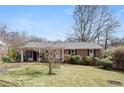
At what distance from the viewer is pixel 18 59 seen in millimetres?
13898

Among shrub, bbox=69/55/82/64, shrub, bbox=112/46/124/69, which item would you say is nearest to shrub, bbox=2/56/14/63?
shrub, bbox=69/55/82/64

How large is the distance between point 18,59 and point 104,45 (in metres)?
5.49

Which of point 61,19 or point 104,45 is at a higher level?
point 61,19

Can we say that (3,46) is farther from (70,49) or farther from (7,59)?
(70,49)

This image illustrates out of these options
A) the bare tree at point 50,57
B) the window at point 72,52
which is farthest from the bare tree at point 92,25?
the bare tree at point 50,57

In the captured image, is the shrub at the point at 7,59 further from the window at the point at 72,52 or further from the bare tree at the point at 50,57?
the bare tree at the point at 50,57

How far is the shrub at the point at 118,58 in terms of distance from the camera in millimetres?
10172

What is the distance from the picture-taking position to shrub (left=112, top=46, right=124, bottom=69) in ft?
33.4

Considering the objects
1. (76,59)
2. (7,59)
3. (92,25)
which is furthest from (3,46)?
(92,25)

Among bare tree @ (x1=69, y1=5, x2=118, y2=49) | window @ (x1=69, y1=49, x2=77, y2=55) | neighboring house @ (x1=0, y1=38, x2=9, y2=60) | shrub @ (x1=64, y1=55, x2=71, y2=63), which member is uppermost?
bare tree @ (x1=69, y1=5, x2=118, y2=49)

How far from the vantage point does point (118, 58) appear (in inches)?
403

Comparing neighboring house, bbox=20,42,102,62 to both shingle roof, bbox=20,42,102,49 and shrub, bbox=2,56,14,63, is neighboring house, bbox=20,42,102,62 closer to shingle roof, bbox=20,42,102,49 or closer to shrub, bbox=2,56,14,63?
shingle roof, bbox=20,42,102,49

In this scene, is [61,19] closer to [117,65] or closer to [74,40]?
[117,65]
